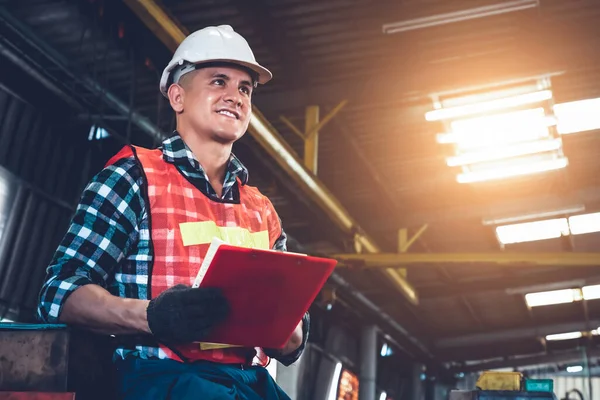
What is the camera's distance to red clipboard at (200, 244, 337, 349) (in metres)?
1.83

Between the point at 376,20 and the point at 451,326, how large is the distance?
12143mm

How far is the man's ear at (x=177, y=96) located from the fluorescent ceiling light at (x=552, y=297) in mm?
14771

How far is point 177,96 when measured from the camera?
2.39 meters

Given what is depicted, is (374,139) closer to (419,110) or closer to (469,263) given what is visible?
(419,110)

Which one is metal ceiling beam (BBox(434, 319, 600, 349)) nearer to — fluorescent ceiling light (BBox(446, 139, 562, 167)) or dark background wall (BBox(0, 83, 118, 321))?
fluorescent ceiling light (BBox(446, 139, 562, 167))

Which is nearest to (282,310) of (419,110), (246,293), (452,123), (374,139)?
(246,293)

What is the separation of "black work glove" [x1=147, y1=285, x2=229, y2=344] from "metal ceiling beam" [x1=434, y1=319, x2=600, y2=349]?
17.4m

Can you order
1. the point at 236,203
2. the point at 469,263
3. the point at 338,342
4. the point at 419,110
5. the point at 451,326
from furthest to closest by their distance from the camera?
1. the point at 451,326
2. the point at 338,342
3. the point at 469,263
4. the point at 419,110
5. the point at 236,203

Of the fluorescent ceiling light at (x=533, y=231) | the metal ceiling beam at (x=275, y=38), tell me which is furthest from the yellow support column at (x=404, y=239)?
the metal ceiling beam at (x=275, y=38)

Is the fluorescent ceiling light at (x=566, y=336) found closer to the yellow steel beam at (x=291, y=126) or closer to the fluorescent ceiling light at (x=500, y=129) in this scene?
the fluorescent ceiling light at (x=500, y=129)

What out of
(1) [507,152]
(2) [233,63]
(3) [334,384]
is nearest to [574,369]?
(3) [334,384]

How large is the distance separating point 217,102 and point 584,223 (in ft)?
35.5

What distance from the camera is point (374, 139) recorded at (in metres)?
9.52

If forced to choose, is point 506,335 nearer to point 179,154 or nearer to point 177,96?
point 177,96
